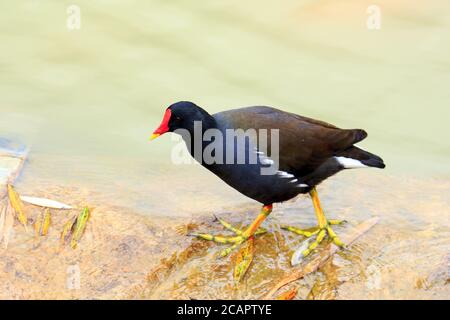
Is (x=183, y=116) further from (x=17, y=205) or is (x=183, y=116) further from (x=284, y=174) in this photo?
(x=17, y=205)

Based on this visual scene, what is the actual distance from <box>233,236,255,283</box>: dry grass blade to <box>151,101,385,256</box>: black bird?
44 mm

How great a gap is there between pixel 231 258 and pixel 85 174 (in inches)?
58.6

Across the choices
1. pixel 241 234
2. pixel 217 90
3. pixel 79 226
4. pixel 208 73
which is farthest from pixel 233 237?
pixel 208 73

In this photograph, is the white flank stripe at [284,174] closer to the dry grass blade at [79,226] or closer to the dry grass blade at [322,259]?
the dry grass blade at [322,259]

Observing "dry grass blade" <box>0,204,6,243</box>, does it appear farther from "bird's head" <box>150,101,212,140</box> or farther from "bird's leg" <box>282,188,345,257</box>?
"bird's leg" <box>282,188,345,257</box>

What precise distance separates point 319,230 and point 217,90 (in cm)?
271

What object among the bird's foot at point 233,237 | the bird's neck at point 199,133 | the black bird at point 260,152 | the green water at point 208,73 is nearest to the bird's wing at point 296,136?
the black bird at point 260,152

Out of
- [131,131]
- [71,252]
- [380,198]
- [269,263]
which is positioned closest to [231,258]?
[269,263]

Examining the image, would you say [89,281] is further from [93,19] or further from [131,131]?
[93,19]

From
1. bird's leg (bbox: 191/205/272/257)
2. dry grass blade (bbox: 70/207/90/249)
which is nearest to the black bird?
bird's leg (bbox: 191/205/272/257)

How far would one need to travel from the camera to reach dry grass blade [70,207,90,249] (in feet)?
12.7

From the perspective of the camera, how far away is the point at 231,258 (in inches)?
151

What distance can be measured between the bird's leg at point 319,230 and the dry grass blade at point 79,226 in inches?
41.8

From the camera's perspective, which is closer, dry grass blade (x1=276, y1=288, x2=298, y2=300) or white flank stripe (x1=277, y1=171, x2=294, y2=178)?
dry grass blade (x1=276, y1=288, x2=298, y2=300)
